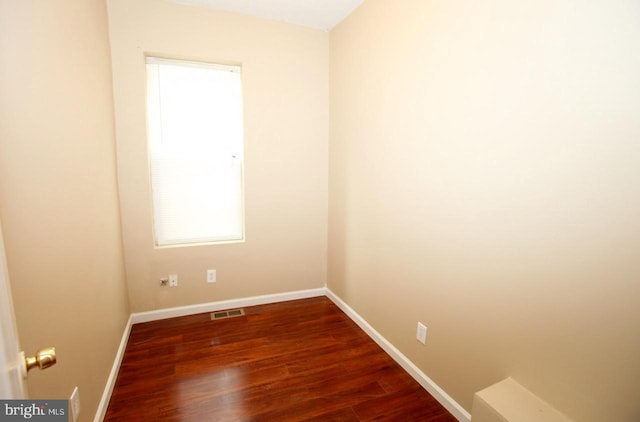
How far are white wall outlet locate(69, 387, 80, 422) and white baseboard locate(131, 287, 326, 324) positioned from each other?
1.41 m

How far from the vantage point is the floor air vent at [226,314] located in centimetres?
278

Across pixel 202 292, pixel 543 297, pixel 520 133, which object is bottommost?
pixel 202 292

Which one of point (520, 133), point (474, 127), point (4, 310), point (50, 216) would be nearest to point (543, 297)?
point (520, 133)

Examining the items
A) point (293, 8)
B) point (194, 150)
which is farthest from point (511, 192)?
point (194, 150)

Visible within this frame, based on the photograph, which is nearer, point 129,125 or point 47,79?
point 47,79

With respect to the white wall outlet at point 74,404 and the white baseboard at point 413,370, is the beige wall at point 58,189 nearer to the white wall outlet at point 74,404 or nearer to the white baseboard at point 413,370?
the white wall outlet at point 74,404

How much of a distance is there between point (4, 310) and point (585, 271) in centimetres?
169

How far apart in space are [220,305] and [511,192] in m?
2.58

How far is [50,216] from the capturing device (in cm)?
118

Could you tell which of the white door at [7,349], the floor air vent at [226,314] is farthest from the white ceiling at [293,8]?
the floor air vent at [226,314]

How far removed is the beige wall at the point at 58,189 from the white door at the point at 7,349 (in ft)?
1.42

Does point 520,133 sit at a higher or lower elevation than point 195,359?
higher

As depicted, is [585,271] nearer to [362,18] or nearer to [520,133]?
[520,133]

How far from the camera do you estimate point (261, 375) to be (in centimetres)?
203
